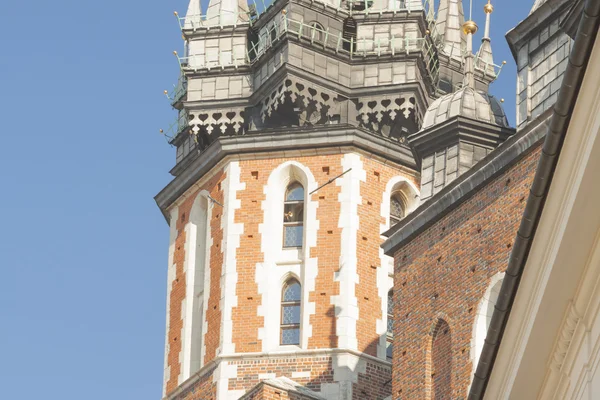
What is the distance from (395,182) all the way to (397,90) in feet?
7.49

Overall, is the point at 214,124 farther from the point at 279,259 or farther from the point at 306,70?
the point at 279,259

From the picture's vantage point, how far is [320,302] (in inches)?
1448

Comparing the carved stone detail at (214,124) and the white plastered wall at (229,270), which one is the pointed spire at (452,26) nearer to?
the carved stone detail at (214,124)

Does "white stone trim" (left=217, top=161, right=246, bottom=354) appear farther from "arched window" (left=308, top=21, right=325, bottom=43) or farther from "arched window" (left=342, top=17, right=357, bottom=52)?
"arched window" (left=342, top=17, right=357, bottom=52)

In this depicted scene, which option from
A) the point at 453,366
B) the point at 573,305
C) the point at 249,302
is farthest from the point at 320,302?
the point at 573,305

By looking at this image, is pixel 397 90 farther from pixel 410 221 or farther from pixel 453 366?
pixel 453 366

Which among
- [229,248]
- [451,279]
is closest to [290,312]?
[229,248]

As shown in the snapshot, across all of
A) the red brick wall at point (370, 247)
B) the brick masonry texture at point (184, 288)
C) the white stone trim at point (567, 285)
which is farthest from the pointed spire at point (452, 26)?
the white stone trim at point (567, 285)

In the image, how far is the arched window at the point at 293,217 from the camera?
37625mm

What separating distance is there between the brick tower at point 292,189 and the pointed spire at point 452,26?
2.82 ft

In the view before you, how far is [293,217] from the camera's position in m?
37.9

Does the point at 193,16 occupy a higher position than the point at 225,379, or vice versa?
the point at 193,16

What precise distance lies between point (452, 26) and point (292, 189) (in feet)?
23.8

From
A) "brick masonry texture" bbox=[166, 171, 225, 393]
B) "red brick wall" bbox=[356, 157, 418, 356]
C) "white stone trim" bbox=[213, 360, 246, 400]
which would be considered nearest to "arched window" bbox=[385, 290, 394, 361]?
"red brick wall" bbox=[356, 157, 418, 356]
